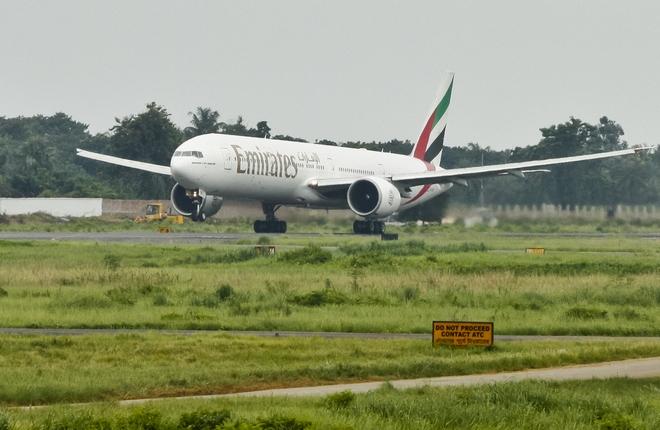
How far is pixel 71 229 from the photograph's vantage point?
86.9 meters

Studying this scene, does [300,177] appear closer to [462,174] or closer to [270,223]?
[270,223]

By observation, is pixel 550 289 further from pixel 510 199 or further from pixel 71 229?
pixel 71 229

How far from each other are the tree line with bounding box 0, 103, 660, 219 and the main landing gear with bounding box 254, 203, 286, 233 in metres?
9.80

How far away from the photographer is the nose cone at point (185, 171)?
67.8 meters

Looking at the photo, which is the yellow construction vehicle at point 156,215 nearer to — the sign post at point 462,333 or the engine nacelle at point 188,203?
the engine nacelle at point 188,203

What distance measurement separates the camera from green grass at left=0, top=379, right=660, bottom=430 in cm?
1634

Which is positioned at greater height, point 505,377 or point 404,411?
point 404,411

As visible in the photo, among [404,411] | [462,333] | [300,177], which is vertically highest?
[300,177]

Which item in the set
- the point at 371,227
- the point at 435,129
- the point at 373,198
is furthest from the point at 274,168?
the point at 435,129

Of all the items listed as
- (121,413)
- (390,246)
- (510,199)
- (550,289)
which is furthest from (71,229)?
(121,413)

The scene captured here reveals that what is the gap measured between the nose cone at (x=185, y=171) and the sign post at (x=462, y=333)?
4071 centimetres

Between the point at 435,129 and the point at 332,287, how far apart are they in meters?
50.0

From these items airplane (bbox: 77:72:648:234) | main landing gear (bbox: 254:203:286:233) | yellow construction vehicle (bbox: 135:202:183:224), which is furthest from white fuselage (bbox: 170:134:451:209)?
yellow construction vehicle (bbox: 135:202:183:224)

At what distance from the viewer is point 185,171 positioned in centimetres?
6788
